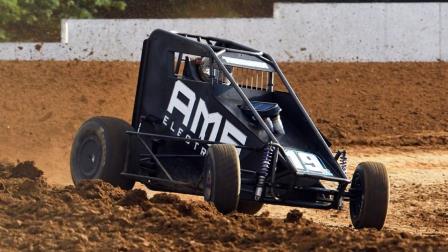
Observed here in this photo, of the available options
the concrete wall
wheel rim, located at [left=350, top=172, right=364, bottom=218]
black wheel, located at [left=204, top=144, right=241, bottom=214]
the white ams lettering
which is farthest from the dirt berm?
the concrete wall

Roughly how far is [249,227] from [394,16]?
16.8 m

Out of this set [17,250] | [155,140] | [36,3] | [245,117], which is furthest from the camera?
[36,3]

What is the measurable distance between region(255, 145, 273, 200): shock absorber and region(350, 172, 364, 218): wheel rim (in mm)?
902

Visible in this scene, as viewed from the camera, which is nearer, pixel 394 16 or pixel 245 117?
pixel 245 117

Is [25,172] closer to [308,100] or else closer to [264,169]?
[264,169]

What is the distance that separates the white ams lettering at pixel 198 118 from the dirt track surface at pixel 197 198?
43.3 inches

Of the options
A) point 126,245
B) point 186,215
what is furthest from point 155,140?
point 126,245

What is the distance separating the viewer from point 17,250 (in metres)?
7.65

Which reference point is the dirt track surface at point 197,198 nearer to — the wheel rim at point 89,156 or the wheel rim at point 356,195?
the wheel rim at point 356,195

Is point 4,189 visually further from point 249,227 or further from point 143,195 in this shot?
point 249,227

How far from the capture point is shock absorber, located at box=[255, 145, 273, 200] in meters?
10.2

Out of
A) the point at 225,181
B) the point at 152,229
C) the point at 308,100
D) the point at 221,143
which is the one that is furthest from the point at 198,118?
the point at 308,100

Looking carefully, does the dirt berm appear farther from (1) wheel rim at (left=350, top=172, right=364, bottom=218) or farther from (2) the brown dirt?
(2) the brown dirt

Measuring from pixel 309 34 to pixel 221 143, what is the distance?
581 inches
